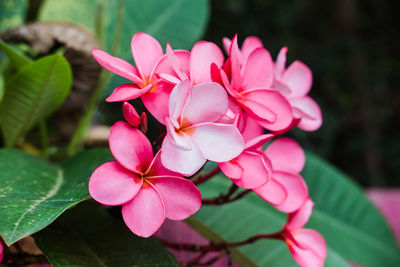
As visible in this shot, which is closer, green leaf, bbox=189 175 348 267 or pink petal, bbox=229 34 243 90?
pink petal, bbox=229 34 243 90

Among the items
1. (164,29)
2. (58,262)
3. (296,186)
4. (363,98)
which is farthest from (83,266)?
(363,98)

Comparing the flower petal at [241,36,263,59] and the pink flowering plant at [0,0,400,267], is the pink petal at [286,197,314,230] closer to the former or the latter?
the pink flowering plant at [0,0,400,267]

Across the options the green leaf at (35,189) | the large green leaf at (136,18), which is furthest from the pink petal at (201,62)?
the large green leaf at (136,18)

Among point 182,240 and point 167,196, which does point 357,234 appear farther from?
point 167,196

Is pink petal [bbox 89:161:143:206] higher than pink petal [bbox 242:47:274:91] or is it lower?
lower

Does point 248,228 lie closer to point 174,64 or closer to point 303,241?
point 303,241

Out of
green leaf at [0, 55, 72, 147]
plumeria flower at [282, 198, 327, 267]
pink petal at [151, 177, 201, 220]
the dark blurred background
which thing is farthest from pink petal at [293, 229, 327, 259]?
the dark blurred background

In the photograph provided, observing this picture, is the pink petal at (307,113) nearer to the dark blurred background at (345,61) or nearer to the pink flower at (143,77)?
the pink flower at (143,77)

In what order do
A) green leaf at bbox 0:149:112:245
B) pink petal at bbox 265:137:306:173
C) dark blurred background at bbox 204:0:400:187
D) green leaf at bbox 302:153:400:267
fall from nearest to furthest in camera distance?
green leaf at bbox 0:149:112:245
pink petal at bbox 265:137:306:173
green leaf at bbox 302:153:400:267
dark blurred background at bbox 204:0:400:187
